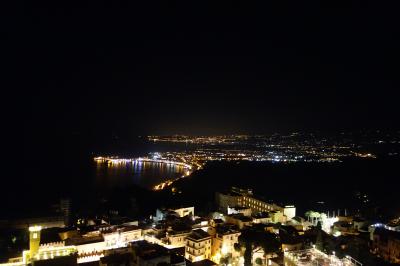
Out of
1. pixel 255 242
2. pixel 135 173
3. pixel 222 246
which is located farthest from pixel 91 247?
pixel 135 173

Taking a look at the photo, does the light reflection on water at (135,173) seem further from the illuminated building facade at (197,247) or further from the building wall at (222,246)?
the illuminated building facade at (197,247)

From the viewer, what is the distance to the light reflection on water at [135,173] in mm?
35250

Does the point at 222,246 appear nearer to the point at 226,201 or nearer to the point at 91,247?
the point at 91,247

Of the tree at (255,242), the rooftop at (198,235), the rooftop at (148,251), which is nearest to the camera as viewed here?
the rooftop at (148,251)

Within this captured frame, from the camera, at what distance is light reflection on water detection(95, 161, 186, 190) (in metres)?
35.2

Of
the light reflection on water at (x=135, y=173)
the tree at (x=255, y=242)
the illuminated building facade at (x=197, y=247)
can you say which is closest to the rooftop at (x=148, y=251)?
the illuminated building facade at (x=197, y=247)

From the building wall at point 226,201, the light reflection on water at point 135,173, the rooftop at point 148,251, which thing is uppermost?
the rooftop at point 148,251

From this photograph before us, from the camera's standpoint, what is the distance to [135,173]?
4166cm

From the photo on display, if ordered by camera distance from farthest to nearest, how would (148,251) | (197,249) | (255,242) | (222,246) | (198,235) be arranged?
1. (222,246)
2. (198,235)
3. (197,249)
4. (255,242)
5. (148,251)

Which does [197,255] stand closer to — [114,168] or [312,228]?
[312,228]

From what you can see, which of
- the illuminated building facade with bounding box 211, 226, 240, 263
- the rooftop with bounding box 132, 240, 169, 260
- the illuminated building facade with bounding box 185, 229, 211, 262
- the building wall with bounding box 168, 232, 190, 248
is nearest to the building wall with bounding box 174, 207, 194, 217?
the building wall with bounding box 168, 232, 190, 248

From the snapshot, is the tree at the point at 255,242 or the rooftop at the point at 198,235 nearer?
the tree at the point at 255,242

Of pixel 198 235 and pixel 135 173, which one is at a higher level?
pixel 198 235

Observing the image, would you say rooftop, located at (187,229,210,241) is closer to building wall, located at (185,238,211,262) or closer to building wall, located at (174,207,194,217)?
building wall, located at (185,238,211,262)
